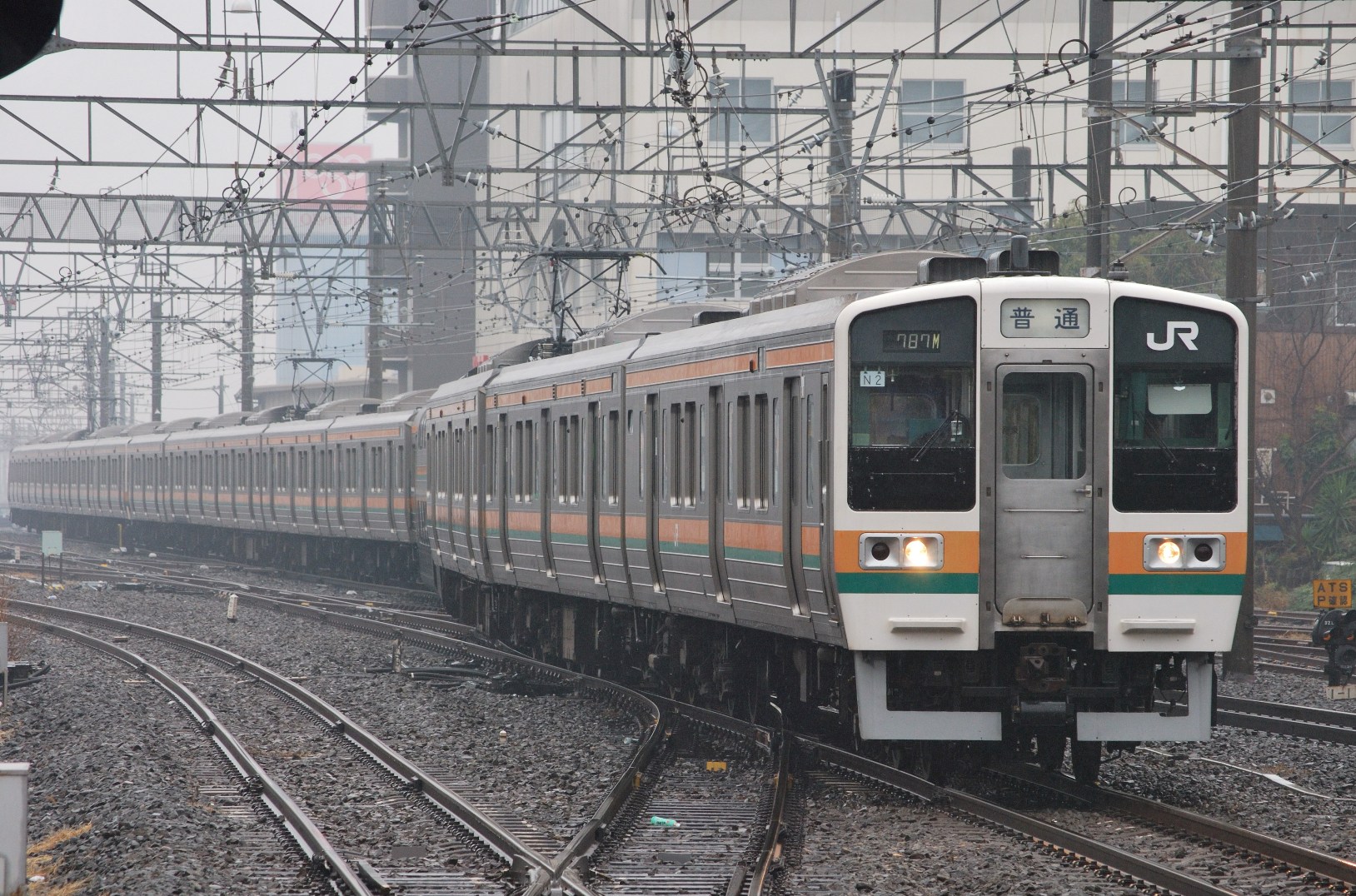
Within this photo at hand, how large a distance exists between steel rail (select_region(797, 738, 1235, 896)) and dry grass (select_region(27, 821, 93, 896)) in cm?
417

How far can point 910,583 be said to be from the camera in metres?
9.50

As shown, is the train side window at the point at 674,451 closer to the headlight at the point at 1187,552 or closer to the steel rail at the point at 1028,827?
the steel rail at the point at 1028,827

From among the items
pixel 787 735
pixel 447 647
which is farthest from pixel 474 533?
pixel 787 735

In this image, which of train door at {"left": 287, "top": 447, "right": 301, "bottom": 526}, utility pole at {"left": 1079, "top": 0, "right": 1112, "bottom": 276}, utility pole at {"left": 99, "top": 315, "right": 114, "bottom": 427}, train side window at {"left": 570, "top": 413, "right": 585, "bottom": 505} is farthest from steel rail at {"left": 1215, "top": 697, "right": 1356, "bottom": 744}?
utility pole at {"left": 99, "top": 315, "right": 114, "bottom": 427}

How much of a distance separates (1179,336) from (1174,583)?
1288mm

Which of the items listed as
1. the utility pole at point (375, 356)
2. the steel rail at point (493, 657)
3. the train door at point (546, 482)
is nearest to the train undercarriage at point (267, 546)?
the steel rail at point (493, 657)

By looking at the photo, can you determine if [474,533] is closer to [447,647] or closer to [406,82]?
[447,647]

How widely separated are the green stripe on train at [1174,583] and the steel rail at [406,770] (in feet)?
10.8

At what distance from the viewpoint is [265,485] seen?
128 feet

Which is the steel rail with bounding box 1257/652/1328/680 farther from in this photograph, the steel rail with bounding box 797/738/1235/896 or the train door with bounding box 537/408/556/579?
the steel rail with bounding box 797/738/1235/896

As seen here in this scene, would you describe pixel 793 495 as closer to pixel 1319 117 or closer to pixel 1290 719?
pixel 1290 719

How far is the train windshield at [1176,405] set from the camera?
31.6 feet

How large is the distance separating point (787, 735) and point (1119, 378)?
312cm

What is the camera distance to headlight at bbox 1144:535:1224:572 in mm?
9586
